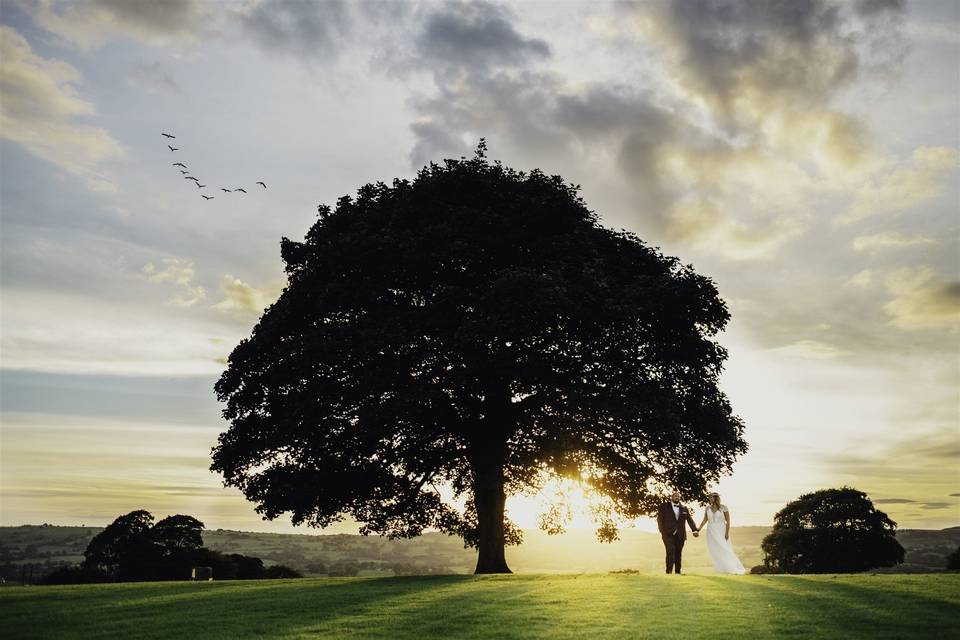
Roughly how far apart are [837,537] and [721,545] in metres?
43.9

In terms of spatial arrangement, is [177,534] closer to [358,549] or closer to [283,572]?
[283,572]

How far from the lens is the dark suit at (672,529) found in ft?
88.6

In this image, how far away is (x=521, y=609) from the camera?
16.6m

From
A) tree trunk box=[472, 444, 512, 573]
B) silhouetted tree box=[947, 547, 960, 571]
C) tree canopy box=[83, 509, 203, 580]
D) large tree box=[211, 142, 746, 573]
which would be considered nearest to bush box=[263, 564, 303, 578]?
tree canopy box=[83, 509, 203, 580]

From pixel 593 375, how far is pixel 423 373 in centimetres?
654

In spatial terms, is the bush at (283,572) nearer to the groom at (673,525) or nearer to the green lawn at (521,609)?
the green lawn at (521,609)

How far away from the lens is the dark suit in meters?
27.0

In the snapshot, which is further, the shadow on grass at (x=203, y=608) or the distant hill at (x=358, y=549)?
the distant hill at (x=358, y=549)

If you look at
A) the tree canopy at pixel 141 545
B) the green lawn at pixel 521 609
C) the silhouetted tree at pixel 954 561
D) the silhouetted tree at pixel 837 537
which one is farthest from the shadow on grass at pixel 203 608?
the silhouetted tree at pixel 837 537

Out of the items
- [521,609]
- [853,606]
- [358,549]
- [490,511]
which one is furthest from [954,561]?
[358,549]

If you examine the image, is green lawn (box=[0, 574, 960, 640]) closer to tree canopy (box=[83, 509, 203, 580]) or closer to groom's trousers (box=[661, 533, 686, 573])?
groom's trousers (box=[661, 533, 686, 573])

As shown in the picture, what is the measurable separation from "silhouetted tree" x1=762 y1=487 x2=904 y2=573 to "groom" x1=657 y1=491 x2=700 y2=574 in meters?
43.9

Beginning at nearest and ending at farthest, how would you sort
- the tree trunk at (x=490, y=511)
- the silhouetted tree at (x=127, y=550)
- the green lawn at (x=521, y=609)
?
the green lawn at (x=521, y=609) → the tree trunk at (x=490, y=511) → the silhouetted tree at (x=127, y=550)

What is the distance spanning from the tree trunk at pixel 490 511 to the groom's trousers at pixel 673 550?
6271mm
